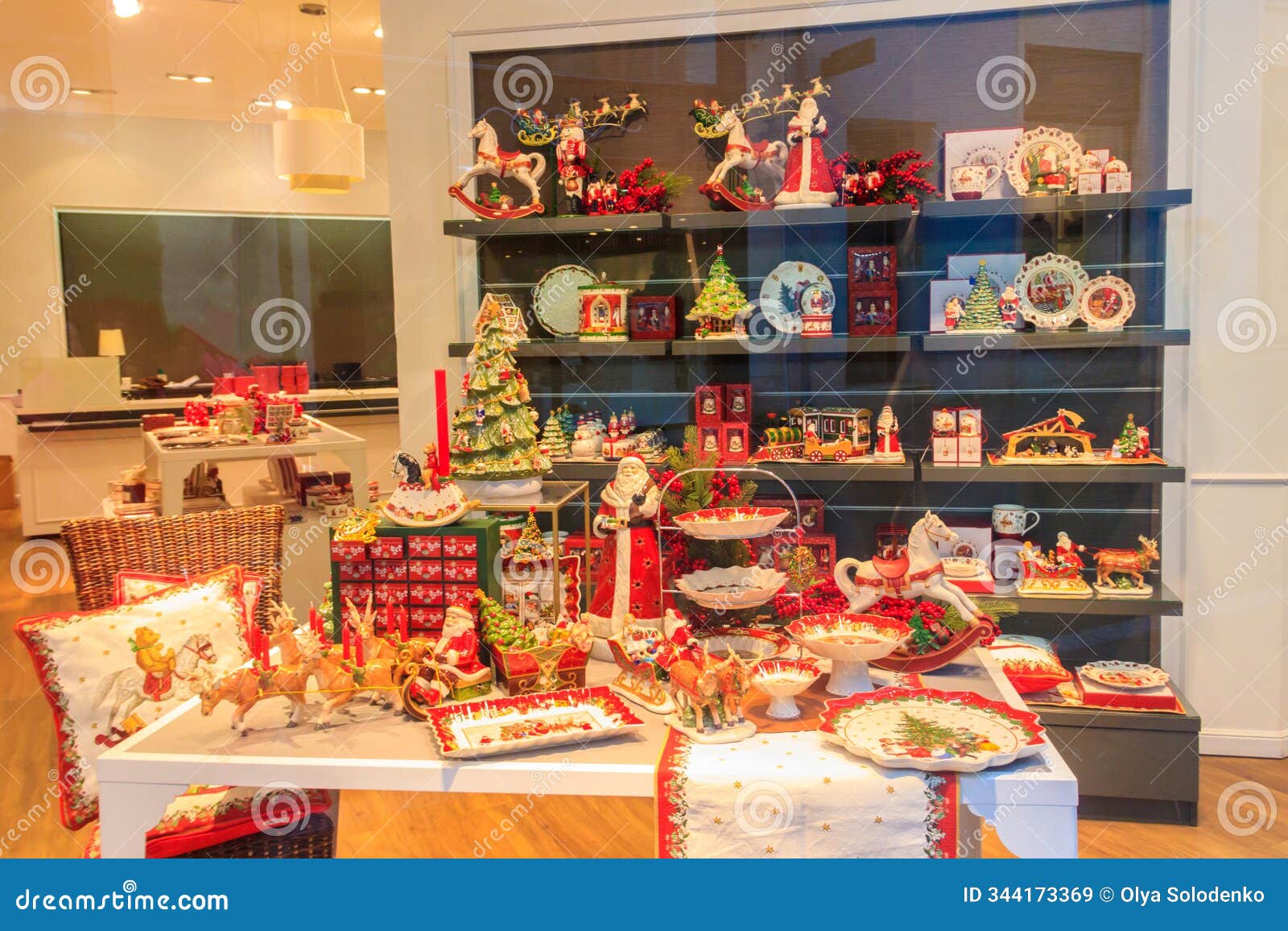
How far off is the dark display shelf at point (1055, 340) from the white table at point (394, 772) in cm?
181

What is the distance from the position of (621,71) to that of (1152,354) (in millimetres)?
2067

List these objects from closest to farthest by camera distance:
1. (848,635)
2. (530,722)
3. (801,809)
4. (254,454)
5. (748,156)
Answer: (801,809) → (530,722) → (848,635) → (748,156) → (254,454)

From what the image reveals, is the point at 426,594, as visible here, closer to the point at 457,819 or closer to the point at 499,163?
the point at 457,819

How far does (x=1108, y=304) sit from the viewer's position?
354 cm

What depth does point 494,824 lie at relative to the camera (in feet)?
10.8

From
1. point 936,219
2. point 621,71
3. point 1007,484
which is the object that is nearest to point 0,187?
point 621,71

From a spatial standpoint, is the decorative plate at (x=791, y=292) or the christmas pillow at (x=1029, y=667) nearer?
the christmas pillow at (x=1029, y=667)

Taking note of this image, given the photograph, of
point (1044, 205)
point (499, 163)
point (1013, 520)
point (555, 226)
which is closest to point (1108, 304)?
point (1044, 205)

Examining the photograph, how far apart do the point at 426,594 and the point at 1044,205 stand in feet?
7.96

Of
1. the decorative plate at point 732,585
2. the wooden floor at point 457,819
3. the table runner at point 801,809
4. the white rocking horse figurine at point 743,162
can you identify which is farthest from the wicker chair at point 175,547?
the white rocking horse figurine at point 743,162

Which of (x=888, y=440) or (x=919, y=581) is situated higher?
(x=888, y=440)

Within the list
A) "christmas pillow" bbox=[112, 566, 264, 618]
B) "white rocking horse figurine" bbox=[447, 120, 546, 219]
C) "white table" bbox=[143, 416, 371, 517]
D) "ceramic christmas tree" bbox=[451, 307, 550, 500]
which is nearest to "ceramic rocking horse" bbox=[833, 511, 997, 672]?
"ceramic christmas tree" bbox=[451, 307, 550, 500]

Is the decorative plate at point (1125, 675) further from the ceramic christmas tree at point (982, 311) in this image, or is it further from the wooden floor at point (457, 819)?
the ceramic christmas tree at point (982, 311)

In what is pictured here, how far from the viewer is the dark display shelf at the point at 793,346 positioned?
142 inches
